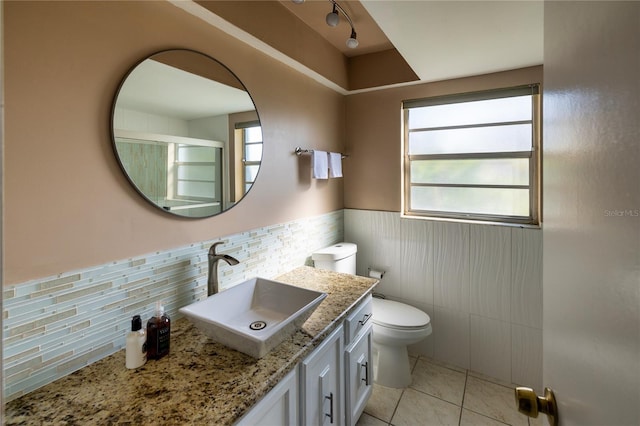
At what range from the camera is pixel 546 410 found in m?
0.66

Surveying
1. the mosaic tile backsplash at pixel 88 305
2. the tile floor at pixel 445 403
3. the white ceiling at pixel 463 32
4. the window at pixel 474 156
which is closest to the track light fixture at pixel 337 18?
the white ceiling at pixel 463 32

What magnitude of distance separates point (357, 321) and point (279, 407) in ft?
2.16

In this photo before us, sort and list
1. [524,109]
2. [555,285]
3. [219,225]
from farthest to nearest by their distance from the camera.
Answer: [524,109] < [219,225] < [555,285]

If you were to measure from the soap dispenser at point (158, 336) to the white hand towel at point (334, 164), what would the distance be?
5.34 ft

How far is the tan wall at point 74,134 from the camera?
2.98 ft

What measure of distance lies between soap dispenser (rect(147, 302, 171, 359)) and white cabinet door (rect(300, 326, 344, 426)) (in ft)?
1.72

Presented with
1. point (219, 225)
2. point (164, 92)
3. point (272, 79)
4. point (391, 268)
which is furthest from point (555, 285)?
point (391, 268)

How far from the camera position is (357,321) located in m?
1.61

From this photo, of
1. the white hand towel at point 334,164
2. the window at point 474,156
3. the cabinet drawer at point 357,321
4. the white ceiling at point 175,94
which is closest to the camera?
the white ceiling at point 175,94

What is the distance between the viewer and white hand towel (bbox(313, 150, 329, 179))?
2.18 metres

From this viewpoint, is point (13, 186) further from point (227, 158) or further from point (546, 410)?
point (546, 410)

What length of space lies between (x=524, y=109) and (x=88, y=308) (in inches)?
108

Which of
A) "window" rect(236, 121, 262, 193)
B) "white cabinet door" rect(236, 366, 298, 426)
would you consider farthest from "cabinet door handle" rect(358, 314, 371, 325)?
"window" rect(236, 121, 262, 193)

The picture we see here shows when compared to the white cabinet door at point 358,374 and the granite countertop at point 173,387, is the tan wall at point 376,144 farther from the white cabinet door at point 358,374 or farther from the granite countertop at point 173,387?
the granite countertop at point 173,387
